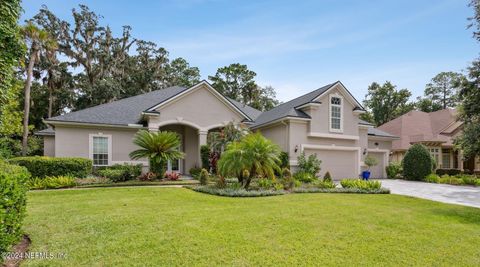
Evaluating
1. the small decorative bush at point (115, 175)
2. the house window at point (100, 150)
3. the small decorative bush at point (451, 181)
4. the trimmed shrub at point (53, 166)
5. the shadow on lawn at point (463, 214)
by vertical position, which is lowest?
the small decorative bush at point (451, 181)

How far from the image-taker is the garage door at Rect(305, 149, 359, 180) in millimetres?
19625

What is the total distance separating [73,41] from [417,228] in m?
36.9

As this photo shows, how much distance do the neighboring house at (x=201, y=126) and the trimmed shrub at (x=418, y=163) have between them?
322 centimetres

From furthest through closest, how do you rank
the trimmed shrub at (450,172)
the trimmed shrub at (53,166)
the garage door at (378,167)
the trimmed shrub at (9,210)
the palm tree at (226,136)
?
the trimmed shrub at (450,172)
the garage door at (378,167)
the palm tree at (226,136)
the trimmed shrub at (53,166)
the trimmed shrub at (9,210)

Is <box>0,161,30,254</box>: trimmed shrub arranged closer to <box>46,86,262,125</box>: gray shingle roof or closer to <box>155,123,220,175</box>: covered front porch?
<box>46,86,262,125</box>: gray shingle roof

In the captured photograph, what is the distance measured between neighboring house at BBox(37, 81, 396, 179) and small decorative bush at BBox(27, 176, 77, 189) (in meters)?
3.90

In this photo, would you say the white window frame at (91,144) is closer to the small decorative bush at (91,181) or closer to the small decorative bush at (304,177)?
the small decorative bush at (91,181)

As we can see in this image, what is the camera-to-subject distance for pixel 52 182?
12.7 m

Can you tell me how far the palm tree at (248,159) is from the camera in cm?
1197

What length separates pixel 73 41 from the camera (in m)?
31.9

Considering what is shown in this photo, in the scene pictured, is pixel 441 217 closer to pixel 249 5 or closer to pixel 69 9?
pixel 249 5

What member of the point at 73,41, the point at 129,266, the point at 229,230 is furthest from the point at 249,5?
the point at 73,41

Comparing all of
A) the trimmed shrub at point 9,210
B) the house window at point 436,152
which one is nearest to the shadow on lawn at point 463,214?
the trimmed shrub at point 9,210

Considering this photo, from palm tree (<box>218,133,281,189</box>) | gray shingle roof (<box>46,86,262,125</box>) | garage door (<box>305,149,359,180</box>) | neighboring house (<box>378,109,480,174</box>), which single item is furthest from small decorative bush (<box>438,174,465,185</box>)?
gray shingle roof (<box>46,86,262,125</box>)
